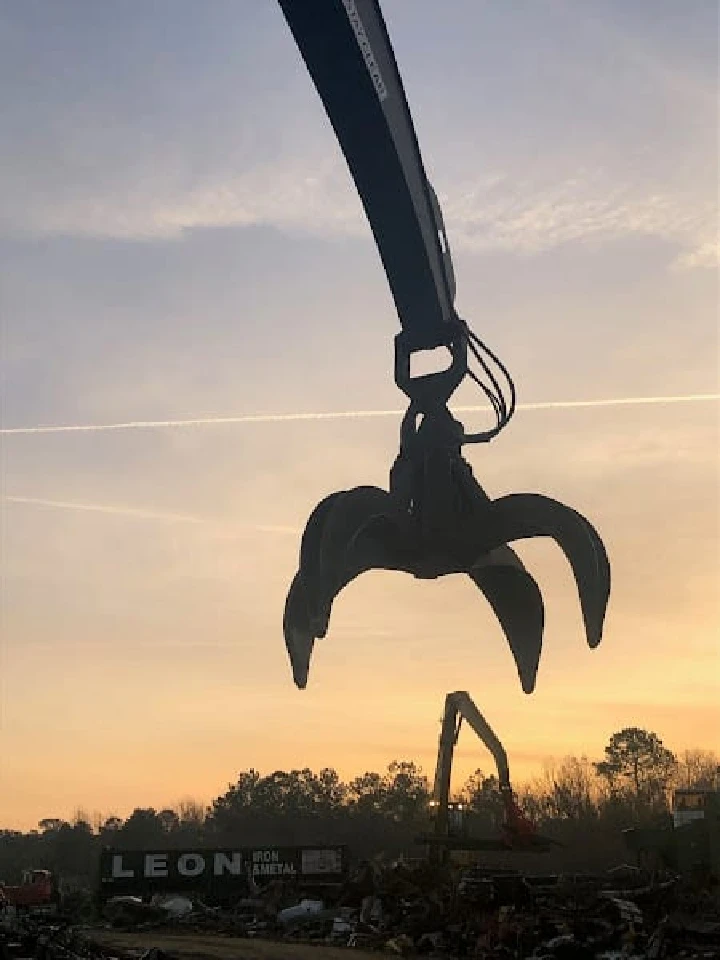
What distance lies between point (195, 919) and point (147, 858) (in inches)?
179

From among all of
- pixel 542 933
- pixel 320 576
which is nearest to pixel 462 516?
pixel 320 576

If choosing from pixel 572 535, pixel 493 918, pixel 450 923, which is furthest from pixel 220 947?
pixel 572 535

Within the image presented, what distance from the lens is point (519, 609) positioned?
34.9 feet

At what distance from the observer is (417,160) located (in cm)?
984

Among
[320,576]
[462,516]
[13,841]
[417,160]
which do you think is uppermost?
[417,160]

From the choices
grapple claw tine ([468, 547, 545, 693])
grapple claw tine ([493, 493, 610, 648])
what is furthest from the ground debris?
grapple claw tine ([493, 493, 610, 648])

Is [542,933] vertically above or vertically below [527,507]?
below

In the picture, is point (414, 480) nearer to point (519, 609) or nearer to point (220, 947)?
point (519, 609)

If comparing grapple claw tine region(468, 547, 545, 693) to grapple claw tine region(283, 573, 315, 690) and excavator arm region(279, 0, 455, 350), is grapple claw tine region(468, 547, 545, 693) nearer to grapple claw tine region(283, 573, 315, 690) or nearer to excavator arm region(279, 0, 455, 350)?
grapple claw tine region(283, 573, 315, 690)

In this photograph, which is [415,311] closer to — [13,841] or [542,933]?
[542,933]

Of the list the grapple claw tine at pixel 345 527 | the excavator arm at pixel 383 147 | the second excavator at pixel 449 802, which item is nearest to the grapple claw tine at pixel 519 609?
the grapple claw tine at pixel 345 527

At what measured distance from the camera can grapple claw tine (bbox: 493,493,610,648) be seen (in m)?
9.29

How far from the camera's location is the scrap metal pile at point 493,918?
1573 cm

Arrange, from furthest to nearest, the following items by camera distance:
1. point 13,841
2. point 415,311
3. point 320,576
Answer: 1. point 13,841
2. point 415,311
3. point 320,576
